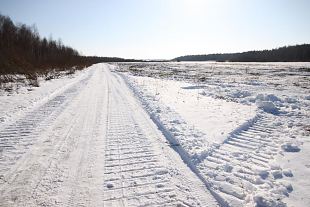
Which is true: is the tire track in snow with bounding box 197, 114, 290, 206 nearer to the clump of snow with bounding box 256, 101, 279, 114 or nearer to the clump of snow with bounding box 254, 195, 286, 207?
the clump of snow with bounding box 254, 195, 286, 207

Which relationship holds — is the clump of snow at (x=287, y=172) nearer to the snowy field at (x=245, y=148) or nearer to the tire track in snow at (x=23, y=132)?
the snowy field at (x=245, y=148)

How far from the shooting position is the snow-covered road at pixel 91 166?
12.0 feet

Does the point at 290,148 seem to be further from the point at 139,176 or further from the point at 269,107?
the point at 269,107

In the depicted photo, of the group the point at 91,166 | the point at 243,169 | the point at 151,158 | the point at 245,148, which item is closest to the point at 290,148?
the point at 245,148

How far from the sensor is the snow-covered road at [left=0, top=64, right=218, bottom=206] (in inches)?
144

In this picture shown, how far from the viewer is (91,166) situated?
15.3 feet

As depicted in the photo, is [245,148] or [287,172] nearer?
[287,172]

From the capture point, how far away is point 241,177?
442cm

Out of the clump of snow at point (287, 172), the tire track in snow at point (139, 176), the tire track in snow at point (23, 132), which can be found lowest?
the clump of snow at point (287, 172)

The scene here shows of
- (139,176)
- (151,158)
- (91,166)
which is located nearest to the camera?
(139,176)

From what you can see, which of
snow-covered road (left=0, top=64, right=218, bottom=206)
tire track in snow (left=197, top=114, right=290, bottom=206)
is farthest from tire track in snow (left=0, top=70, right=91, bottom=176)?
tire track in snow (left=197, top=114, right=290, bottom=206)

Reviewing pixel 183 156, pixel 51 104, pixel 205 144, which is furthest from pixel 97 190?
pixel 51 104

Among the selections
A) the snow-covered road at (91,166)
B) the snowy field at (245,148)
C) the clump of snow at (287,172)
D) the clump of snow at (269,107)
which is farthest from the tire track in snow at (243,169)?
the clump of snow at (269,107)

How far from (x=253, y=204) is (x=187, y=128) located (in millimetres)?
3902
